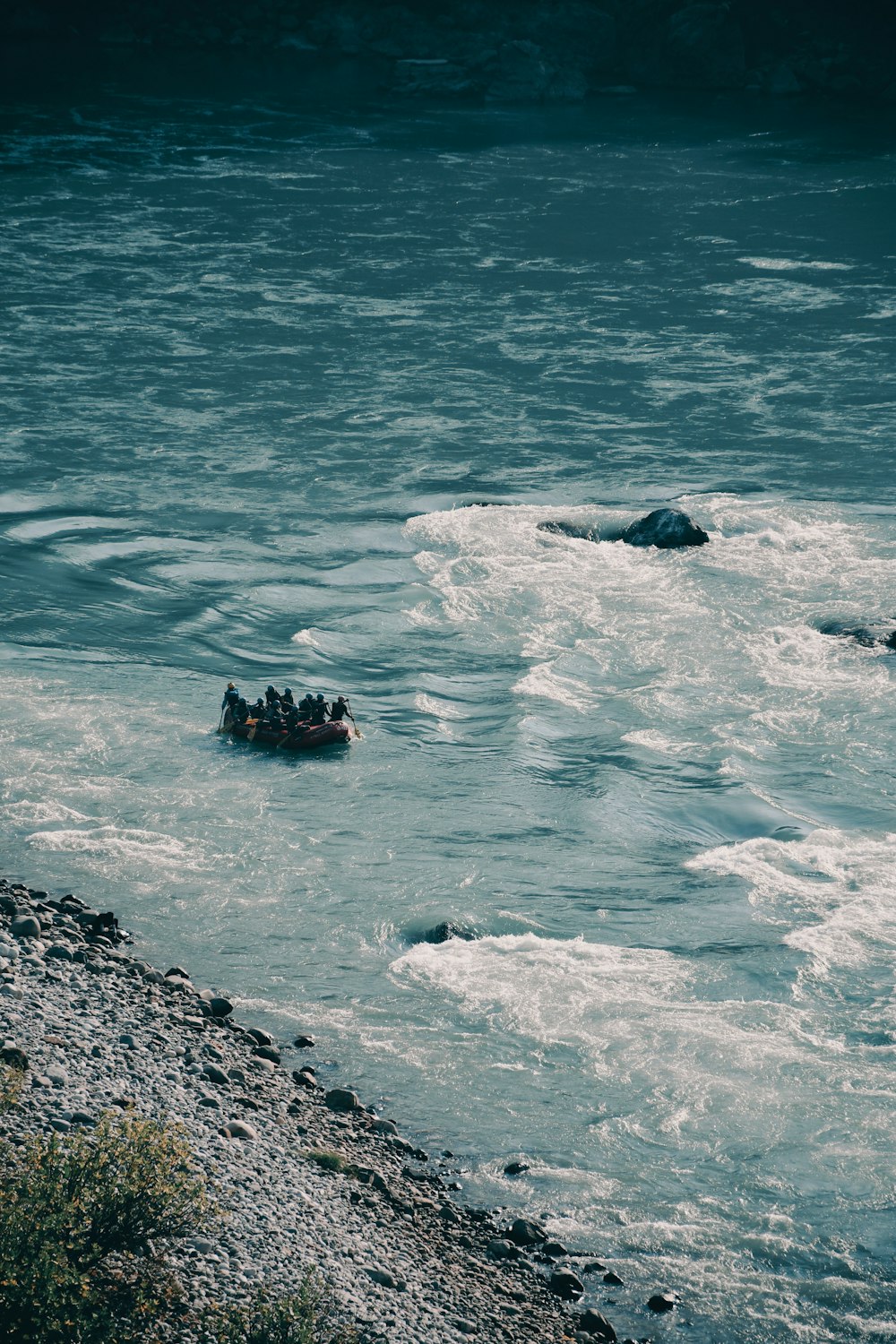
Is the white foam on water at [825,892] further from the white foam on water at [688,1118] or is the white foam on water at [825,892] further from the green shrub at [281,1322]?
the green shrub at [281,1322]

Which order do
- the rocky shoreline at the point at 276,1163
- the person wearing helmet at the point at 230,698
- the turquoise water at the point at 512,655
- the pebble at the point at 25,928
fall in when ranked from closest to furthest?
the rocky shoreline at the point at 276,1163 → the turquoise water at the point at 512,655 → the pebble at the point at 25,928 → the person wearing helmet at the point at 230,698

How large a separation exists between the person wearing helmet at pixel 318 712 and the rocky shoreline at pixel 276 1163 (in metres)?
9.84

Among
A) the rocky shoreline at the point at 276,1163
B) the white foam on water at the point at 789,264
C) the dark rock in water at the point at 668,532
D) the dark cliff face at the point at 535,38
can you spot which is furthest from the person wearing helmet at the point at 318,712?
the dark cliff face at the point at 535,38

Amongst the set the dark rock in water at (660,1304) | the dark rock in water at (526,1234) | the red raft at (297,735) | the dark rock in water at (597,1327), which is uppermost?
the red raft at (297,735)

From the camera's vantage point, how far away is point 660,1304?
16.7 m

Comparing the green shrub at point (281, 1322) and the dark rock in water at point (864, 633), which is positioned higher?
the dark rock in water at point (864, 633)

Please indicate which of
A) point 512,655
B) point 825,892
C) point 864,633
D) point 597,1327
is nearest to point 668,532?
point 864,633

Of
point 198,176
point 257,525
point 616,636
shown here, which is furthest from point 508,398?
point 198,176

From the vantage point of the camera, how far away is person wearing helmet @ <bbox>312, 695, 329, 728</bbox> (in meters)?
30.7

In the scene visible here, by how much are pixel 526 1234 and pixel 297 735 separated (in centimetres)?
1453

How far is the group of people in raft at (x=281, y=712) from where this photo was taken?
3048 cm

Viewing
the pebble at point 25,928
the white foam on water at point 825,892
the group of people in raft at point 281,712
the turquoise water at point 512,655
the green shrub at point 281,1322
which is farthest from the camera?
the group of people in raft at point 281,712

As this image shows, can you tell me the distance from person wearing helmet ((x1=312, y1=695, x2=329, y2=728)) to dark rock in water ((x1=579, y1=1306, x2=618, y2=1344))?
53.1 ft

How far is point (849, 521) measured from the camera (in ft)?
142
